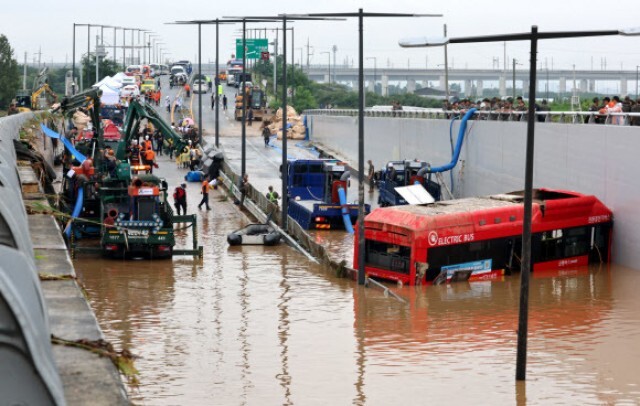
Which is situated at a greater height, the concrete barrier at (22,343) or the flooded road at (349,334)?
the concrete barrier at (22,343)

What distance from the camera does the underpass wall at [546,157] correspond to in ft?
122

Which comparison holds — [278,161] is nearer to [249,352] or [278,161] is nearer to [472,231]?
[472,231]

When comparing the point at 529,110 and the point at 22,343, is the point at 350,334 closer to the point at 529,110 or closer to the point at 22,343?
the point at 529,110

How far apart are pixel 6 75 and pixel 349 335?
93.3 metres

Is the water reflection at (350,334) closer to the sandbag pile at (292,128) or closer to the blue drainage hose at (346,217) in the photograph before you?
the blue drainage hose at (346,217)

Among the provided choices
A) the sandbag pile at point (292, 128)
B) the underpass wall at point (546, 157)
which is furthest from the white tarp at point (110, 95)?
the underpass wall at point (546, 157)

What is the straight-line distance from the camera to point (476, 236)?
33312mm

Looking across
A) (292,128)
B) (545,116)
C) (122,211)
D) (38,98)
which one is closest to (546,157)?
(545,116)

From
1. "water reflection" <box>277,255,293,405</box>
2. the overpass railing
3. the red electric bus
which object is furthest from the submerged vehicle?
the overpass railing

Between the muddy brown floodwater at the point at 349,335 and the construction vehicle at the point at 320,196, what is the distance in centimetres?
633

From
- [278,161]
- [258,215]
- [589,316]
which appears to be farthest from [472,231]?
[278,161]

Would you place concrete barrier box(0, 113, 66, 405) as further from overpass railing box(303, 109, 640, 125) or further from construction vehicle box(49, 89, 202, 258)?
overpass railing box(303, 109, 640, 125)

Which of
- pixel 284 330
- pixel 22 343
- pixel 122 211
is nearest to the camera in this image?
pixel 22 343

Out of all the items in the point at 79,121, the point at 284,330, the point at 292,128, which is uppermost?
the point at 79,121
